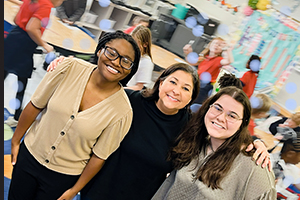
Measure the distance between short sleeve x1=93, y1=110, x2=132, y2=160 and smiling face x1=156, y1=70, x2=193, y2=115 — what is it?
215 millimetres

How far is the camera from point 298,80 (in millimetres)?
1735

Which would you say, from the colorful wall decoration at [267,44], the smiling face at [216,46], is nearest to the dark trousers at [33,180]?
the smiling face at [216,46]

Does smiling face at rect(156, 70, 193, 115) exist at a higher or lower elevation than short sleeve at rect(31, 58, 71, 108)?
higher

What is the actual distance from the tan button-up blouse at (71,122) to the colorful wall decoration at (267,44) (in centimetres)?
86

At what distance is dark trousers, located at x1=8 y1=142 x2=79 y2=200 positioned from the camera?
4.83 feet

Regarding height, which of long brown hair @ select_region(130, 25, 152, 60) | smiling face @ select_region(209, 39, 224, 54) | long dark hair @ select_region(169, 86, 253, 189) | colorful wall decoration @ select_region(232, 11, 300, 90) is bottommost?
long dark hair @ select_region(169, 86, 253, 189)

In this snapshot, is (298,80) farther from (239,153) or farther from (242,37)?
(239,153)

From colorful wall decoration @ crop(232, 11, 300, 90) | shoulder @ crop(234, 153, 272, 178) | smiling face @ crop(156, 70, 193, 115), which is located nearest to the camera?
shoulder @ crop(234, 153, 272, 178)

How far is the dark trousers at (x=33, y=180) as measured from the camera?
147cm

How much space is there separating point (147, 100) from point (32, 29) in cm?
93

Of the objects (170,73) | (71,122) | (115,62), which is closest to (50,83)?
(71,122)

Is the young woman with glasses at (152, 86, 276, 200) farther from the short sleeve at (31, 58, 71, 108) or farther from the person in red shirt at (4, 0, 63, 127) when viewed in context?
the person in red shirt at (4, 0, 63, 127)

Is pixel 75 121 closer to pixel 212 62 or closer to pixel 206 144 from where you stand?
pixel 206 144

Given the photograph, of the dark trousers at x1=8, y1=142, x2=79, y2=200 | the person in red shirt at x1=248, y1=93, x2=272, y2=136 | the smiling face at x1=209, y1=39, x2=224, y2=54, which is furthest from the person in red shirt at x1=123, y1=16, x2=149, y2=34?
the dark trousers at x1=8, y1=142, x2=79, y2=200
